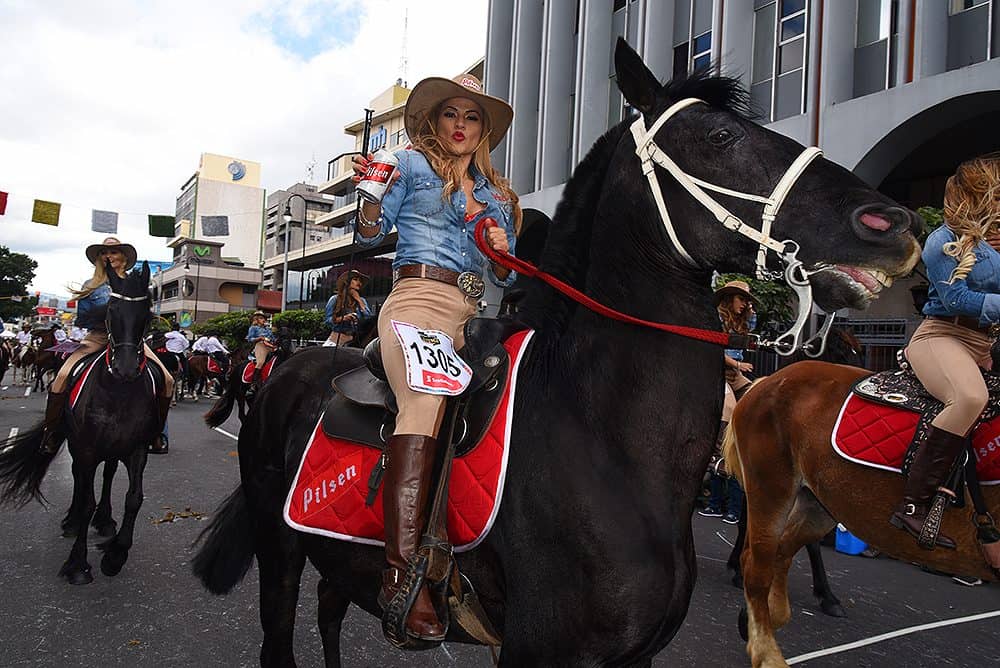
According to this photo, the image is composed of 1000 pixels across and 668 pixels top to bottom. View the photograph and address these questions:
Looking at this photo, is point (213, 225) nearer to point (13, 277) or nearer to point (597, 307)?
point (13, 277)

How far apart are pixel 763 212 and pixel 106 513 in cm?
671

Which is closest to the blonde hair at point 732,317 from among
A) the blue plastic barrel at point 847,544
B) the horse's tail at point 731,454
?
the horse's tail at point 731,454

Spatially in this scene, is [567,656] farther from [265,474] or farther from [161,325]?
[161,325]

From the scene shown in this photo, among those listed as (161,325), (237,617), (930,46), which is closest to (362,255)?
(161,325)

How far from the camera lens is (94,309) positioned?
5984mm

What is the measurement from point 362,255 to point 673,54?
35162mm

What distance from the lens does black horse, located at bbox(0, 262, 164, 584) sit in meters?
5.44

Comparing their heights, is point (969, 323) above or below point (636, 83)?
below

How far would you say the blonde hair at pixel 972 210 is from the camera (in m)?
3.08

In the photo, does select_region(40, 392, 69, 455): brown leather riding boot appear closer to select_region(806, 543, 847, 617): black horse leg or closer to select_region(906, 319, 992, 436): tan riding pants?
select_region(806, 543, 847, 617): black horse leg

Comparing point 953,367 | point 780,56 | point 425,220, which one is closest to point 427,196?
point 425,220

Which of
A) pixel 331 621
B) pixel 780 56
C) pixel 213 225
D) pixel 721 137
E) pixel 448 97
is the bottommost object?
pixel 331 621

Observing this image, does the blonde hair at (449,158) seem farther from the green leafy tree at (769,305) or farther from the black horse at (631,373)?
the green leafy tree at (769,305)

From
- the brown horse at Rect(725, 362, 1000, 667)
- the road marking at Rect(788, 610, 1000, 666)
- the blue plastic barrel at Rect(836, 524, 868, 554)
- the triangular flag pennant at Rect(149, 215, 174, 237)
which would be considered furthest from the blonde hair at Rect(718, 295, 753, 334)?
the triangular flag pennant at Rect(149, 215, 174, 237)
